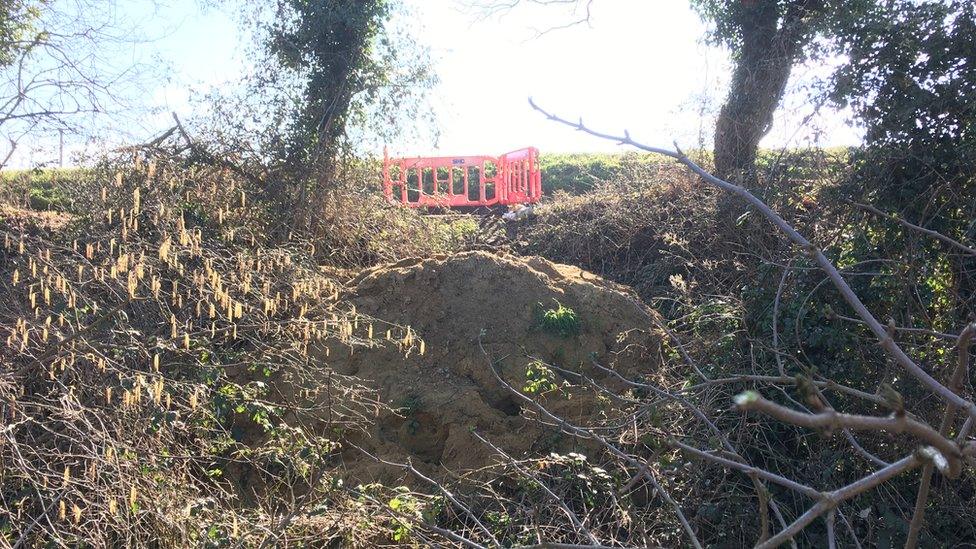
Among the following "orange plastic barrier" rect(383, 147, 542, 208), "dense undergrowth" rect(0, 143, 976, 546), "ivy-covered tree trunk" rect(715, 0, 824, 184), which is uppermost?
"ivy-covered tree trunk" rect(715, 0, 824, 184)

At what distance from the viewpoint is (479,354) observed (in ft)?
24.3

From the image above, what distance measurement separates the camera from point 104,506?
516cm

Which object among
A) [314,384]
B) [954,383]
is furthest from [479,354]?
[954,383]

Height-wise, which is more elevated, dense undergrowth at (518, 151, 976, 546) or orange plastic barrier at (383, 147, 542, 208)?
orange plastic barrier at (383, 147, 542, 208)

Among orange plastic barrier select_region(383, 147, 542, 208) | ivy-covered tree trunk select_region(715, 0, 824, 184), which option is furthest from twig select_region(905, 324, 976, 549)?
orange plastic barrier select_region(383, 147, 542, 208)

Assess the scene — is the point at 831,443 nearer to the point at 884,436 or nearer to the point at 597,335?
the point at 884,436

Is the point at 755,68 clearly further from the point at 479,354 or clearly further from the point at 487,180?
the point at 487,180

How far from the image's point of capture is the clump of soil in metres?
6.80

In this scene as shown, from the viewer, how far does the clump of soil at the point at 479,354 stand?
22.3 feet

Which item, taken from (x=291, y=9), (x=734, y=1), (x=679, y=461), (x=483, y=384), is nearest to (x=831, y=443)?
(x=679, y=461)

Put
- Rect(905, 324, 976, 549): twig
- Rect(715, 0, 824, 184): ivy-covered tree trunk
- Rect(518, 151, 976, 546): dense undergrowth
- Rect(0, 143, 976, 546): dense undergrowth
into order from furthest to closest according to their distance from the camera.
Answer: Rect(715, 0, 824, 184): ivy-covered tree trunk
Rect(518, 151, 976, 546): dense undergrowth
Rect(0, 143, 976, 546): dense undergrowth
Rect(905, 324, 976, 549): twig

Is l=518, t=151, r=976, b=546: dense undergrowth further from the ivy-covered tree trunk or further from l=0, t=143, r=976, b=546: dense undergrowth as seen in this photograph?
the ivy-covered tree trunk

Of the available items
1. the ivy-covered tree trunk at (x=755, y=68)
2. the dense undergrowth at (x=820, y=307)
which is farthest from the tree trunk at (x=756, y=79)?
the dense undergrowth at (x=820, y=307)

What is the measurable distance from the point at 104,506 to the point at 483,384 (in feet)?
10.2
